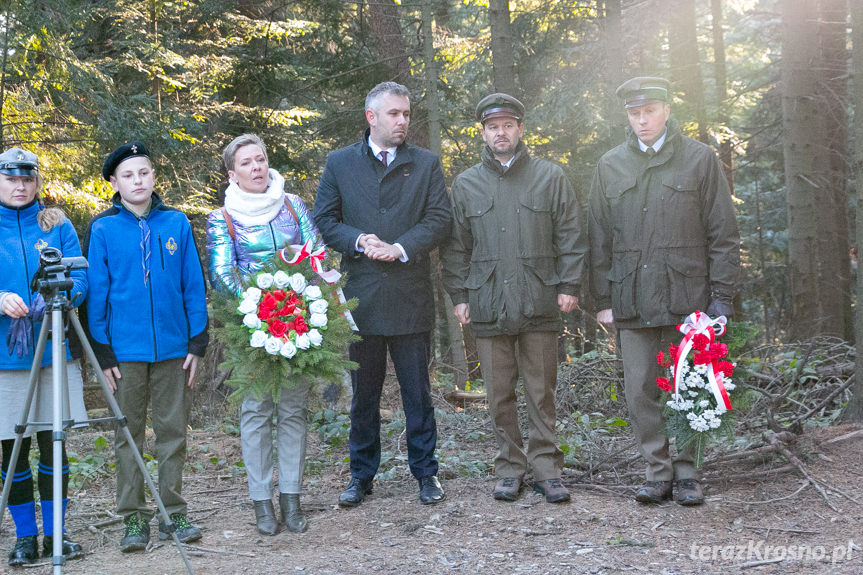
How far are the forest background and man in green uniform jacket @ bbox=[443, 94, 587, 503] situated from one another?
2.56 metres

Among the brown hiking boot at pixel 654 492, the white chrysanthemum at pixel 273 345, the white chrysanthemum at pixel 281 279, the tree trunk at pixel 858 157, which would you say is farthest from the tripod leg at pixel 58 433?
the tree trunk at pixel 858 157

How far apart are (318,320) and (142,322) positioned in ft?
3.44

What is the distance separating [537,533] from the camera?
4.72 meters

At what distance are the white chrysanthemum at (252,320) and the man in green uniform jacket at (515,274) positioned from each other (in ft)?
4.48

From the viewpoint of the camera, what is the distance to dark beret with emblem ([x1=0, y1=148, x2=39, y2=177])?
4.62 metres

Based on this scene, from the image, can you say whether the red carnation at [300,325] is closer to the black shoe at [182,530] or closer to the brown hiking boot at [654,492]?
the black shoe at [182,530]

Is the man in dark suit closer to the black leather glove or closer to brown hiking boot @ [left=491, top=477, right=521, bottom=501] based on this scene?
brown hiking boot @ [left=491, top=477, right=521, bottom=501]

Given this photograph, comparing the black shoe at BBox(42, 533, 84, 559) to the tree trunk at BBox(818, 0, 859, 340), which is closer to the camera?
the black shoe at BBox(42, 533, 84, 559)

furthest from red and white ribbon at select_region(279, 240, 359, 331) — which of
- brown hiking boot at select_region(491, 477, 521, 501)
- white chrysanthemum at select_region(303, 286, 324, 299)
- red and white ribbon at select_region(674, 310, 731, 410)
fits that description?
red and white ribbon at select_region(674, 310, 731, 410)

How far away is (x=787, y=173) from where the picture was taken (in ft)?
34.8

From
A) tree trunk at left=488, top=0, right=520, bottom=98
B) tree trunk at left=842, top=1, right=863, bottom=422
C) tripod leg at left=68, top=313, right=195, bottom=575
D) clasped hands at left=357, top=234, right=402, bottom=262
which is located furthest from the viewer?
tree trunk at left=488, top=0, right=520, bottom=98

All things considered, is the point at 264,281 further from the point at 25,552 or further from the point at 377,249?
the point at 25,552

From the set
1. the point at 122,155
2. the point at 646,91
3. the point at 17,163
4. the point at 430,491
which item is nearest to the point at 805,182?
the point at 646,91

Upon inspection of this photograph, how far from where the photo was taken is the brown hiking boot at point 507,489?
5277mm
